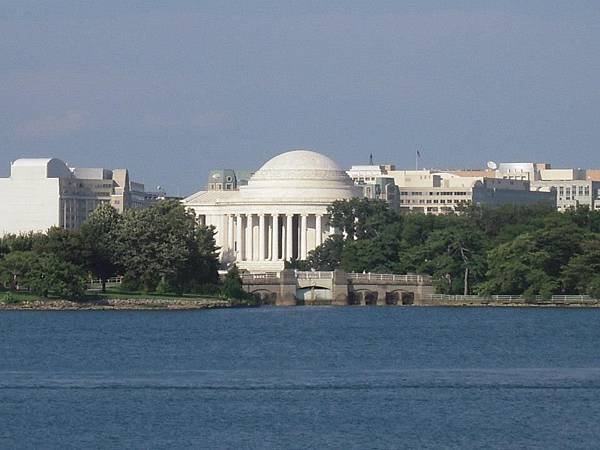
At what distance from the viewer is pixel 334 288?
147625 millimetres

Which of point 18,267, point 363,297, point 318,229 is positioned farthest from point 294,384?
point 318,229

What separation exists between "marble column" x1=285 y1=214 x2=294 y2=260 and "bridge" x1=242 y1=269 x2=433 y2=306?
3870 centimetres

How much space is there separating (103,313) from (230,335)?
19.4m

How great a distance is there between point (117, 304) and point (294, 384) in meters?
50.8

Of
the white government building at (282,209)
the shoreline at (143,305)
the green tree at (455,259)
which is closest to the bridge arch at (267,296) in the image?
the shoreline at (143,305)

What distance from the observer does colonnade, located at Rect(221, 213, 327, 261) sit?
7426 inches

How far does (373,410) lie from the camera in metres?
66.3

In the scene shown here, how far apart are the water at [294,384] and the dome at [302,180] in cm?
7480

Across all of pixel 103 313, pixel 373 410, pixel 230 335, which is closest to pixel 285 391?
pixel 373 410

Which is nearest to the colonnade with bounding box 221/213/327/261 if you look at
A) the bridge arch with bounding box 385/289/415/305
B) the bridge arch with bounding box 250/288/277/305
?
the bridge arch with bounding box 250/288/277/305

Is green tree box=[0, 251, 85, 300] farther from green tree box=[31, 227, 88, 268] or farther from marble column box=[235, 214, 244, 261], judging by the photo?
marble column box=[235, 214, 244, 261]

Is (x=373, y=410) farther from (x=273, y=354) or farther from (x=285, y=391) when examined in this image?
(x=273, y=354)

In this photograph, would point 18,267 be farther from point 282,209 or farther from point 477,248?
point 282,209

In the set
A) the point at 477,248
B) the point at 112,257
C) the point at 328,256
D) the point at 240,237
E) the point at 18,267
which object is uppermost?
the point at 240,237
